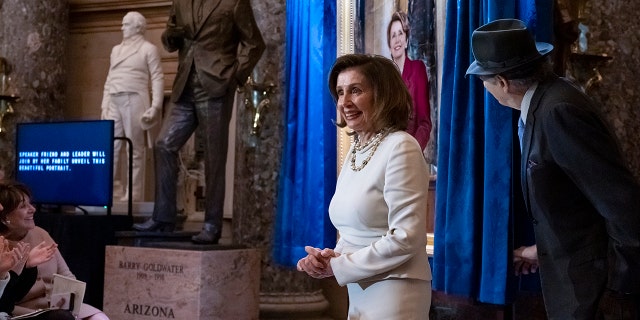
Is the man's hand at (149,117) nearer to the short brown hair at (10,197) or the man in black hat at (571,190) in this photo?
the short brown hair at (10,197)

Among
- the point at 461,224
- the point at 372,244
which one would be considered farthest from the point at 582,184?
the point at 461,224

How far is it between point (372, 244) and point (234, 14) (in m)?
3.60

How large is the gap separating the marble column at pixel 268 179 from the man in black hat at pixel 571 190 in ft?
12.8

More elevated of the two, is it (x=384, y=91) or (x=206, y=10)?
(x=206, y=10)

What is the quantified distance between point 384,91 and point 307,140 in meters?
3.48

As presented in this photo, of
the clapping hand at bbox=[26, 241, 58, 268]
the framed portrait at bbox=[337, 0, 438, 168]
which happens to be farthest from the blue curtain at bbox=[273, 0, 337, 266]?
the clapping hand at bbox=[26, 241, 58, 268]

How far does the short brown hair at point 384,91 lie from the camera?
2.39m

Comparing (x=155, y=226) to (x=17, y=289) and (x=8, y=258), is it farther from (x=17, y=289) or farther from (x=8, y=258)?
(x=8, y=258)

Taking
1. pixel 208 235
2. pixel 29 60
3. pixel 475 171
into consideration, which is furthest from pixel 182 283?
pixel 29 60

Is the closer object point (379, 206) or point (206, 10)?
point (379, 206)

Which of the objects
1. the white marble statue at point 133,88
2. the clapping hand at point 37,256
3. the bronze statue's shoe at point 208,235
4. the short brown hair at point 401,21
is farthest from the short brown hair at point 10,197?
the white marble statue at point 133,88

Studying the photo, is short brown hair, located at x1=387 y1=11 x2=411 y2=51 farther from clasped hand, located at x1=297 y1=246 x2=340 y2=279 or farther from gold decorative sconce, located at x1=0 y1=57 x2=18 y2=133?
gold decorative sconce, located at x1=0 y1=57 x2=18 y2=133

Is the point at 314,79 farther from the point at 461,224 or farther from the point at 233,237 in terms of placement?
the point at 461,224

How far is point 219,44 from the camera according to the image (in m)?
5.60
